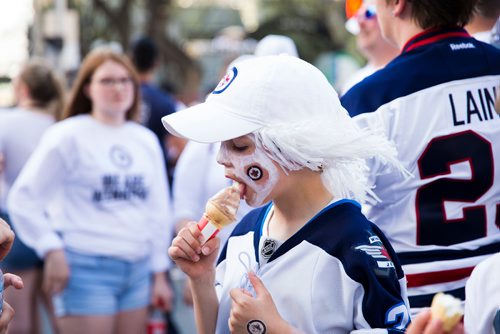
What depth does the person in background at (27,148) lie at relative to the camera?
22.5ft

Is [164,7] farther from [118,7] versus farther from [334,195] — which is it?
[334,195]

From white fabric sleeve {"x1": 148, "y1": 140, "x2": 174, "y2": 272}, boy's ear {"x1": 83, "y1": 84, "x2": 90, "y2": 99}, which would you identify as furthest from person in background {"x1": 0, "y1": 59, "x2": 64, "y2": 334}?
white fabric sleeve {"x1": 148, "y1": 140, "x2": 174, "y2": 272}

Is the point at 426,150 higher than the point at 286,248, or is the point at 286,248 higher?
the point at 426,150

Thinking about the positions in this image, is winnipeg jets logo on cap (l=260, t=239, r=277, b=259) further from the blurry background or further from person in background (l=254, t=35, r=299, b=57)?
the blurry background

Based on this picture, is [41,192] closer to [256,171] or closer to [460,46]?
[460,46]

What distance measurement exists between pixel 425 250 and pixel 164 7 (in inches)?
975

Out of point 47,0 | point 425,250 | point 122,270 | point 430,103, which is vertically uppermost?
point 47,0

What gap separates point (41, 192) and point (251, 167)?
3337 millimetres

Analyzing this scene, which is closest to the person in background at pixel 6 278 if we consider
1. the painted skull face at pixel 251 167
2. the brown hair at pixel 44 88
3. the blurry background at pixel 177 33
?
the painted skull face at pixel 251 167

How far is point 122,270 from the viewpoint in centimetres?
578

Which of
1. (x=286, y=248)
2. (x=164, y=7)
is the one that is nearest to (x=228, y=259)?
(x=286, y=248)

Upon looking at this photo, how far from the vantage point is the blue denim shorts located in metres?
Result: 5.67

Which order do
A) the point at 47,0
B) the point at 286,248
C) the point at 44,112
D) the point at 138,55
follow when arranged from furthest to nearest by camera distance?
the point at 47,0
the point at 138,55
the point at 44,112
the point at 286,248

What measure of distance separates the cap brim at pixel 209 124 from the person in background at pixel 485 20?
5.43 ft
